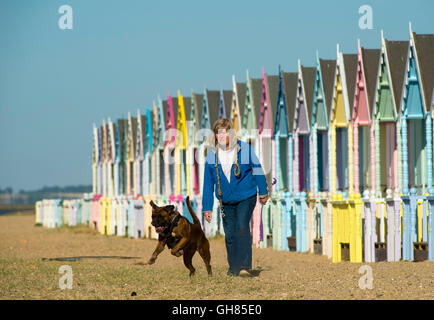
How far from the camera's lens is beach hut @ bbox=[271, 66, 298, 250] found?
1984 cm

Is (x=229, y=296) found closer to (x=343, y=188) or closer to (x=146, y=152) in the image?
(x=343, y=188)

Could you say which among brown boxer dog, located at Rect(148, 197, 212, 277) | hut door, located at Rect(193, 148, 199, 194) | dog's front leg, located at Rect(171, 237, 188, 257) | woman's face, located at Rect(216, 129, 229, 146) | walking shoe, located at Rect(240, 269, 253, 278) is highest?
woman's face, located at Rect(216, 129, 229, 146)

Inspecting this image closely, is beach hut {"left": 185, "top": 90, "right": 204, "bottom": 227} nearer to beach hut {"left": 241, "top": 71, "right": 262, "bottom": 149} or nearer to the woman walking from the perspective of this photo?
beach hut {"left": 241, "top": 71, "right": 262, "bottom": 149}

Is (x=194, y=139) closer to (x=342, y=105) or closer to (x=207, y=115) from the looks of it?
(x=207, y=115)

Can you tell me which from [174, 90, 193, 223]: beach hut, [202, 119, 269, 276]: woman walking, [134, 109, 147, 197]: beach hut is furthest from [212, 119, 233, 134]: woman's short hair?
[134, 109, 147, 197]: beach hut

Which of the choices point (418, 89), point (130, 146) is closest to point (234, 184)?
point (418, 89)

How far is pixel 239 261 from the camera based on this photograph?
11.9 meters

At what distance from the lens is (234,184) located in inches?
458

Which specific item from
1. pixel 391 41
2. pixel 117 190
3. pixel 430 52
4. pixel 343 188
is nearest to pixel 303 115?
pixel 343 188

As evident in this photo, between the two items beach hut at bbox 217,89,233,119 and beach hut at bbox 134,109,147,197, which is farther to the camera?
beach hut at bbox 134,109,147,197

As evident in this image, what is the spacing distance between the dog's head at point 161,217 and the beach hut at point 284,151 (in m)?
8.60

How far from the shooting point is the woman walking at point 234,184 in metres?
11.6
